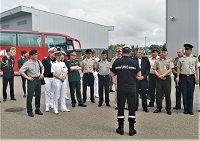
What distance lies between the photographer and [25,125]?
18.2ft

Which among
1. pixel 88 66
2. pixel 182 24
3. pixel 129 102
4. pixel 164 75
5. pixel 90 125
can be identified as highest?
pixel 182 24

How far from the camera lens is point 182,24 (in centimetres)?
1888

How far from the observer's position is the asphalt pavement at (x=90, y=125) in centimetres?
479

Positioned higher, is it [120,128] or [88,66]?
[88,66]

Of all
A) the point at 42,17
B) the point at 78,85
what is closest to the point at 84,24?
the point at 42,17

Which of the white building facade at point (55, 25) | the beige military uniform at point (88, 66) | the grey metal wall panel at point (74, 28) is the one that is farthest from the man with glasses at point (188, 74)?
the grey metal wall panel at point (74, 28)

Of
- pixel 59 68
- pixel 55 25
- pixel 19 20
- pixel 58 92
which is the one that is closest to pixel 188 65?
pixel 59 68

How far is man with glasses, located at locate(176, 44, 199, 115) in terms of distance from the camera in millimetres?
6766

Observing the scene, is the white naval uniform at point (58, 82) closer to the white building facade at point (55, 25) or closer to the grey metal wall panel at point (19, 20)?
the white building facade at point (55, 25)

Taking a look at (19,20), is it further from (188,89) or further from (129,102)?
(129,102)

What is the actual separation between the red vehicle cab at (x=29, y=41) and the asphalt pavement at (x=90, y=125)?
11385mm

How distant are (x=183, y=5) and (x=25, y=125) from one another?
16.9 metres

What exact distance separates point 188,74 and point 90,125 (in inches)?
128

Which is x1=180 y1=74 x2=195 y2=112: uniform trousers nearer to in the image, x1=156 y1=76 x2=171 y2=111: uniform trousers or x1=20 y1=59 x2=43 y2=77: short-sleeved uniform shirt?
x1=156 y1=76 x2=171 y2=111: uniform trousers
